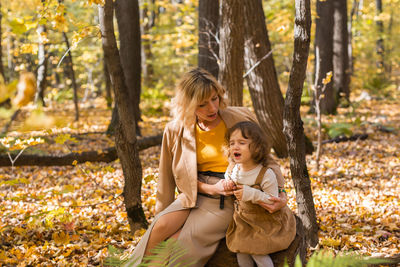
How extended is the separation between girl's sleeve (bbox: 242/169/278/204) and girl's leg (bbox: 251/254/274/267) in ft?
1.28

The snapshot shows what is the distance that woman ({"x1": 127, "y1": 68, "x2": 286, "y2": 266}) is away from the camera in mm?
2697

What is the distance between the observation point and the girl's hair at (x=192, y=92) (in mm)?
2875

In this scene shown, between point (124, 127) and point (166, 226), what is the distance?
4.07ft

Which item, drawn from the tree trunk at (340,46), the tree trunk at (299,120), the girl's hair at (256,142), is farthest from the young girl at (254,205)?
the tree trunk at (340,46)

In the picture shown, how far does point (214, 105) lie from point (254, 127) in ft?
1.65

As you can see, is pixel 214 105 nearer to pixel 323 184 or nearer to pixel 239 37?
pixel 239 37

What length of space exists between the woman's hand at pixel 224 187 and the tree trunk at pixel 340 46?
9.73 metres

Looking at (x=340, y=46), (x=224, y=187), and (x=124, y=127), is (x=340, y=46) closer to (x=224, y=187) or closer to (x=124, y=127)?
(x=124, y=127)

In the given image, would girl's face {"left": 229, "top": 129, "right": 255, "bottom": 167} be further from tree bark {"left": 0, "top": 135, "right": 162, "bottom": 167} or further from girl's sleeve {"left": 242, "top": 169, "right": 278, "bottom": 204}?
tree bark {"left": 0, "top": 135, "right": 162, "bottom": 167}

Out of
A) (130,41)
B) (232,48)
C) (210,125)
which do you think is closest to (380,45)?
(130,41)

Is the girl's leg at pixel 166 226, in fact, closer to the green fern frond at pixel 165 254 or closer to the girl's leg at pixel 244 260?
the green fern frond at pixel 165 254

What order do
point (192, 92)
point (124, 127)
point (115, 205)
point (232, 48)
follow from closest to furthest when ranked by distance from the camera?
point (192, 92) → point (124, 127) → point (115, 205) → point (232, 48)

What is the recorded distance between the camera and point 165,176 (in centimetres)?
316

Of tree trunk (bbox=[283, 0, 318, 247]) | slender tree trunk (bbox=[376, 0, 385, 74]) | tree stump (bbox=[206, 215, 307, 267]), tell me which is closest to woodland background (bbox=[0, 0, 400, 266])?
→ tree trunk (bbox=[283, 0, 318, 247])
